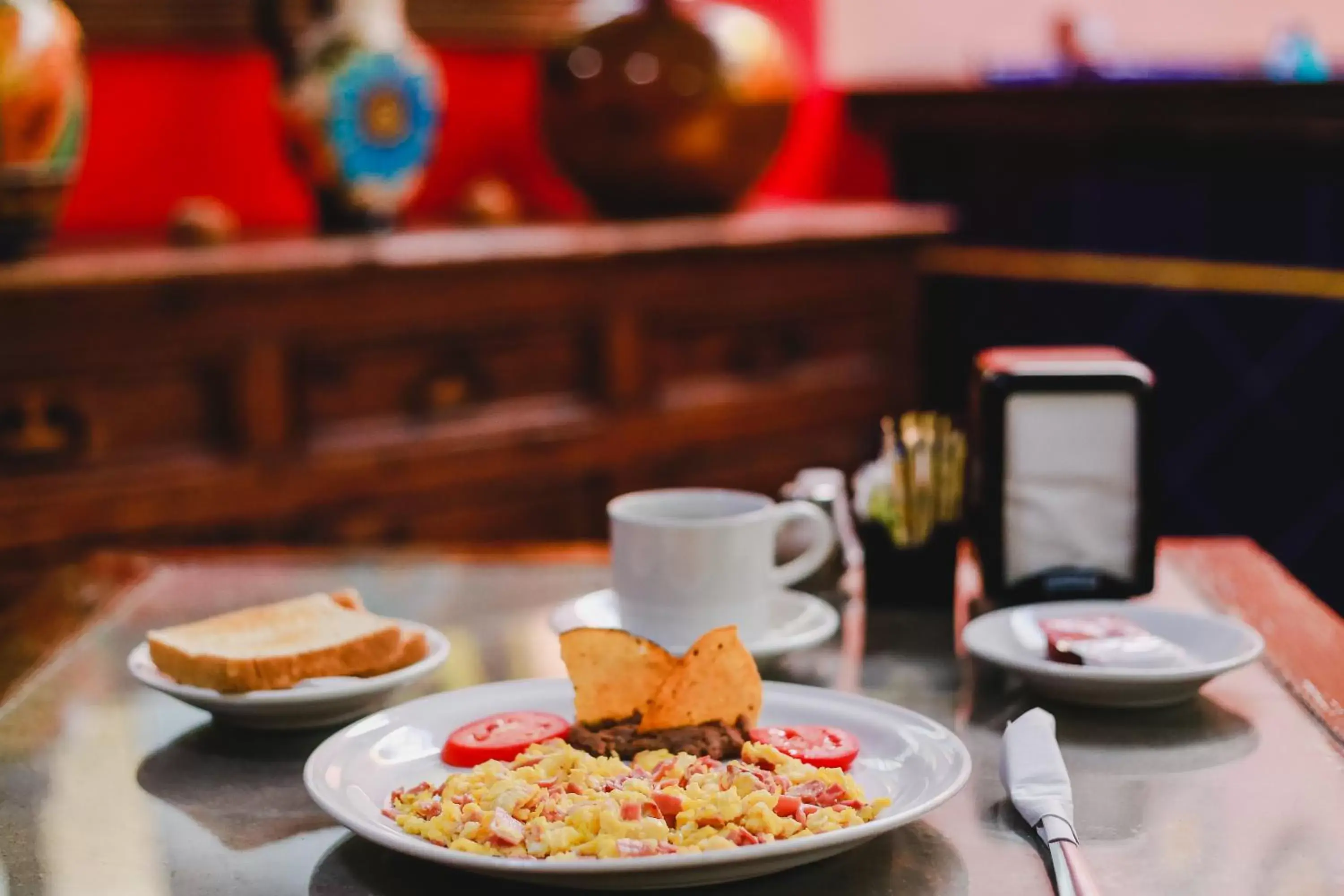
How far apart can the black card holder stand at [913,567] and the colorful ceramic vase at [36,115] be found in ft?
3.96

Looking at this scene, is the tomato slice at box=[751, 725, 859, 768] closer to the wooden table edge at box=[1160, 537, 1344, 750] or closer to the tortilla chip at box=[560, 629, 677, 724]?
the tortilla chip at box=[560, 629, 677, 724]

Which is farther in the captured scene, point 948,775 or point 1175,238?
point 1175,238

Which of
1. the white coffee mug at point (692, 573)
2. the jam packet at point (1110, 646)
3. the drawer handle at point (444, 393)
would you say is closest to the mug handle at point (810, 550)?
the white coffee mug at point (692, 573)

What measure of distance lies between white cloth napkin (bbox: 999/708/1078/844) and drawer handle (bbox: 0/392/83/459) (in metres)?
1.43

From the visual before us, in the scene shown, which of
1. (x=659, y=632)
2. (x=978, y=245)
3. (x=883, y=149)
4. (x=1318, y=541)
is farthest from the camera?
(x=883, y=149)

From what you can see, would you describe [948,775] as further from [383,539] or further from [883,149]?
[883,149]

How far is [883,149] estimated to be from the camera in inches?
139

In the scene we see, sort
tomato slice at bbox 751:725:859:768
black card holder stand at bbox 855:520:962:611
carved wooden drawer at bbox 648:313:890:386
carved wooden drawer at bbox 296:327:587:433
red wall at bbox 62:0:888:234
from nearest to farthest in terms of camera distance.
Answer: tomato slice at bbox 751:725:859:768, black card holder stand at bbox 855:520:962:611, carved wooden drawer at bbox 296:327:587:433, red wall at bbox 62:0:888:234, carved wooden drawer at bbox 648:313:890:386

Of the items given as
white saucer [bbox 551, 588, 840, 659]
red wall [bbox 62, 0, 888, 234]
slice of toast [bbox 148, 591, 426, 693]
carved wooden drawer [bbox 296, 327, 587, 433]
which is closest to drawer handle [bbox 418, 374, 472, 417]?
carved wooden drawer [bbox 296, 327, 587, 433]

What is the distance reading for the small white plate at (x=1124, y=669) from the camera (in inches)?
38.2

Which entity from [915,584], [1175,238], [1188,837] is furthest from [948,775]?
[1175,238]

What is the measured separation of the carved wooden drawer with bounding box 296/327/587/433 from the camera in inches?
87.8

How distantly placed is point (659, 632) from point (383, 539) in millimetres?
1306

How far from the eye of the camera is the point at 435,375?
236cm
